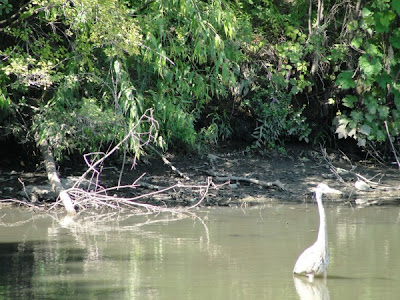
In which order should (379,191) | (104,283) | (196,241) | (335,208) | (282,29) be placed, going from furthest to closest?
(282,29)
(379,191)
(335,208)
(196,241)
(104,283)

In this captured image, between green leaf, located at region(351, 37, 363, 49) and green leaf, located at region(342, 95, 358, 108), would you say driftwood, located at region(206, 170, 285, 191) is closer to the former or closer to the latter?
green leaf, located at region(342, 95, 358, 108)

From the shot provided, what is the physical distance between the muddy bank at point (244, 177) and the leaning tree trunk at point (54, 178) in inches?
16.9

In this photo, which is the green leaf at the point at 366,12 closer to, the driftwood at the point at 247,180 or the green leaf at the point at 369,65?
the green leaf at the point at 369,65

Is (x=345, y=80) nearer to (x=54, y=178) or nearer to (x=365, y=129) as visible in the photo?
(x=365, y=129)

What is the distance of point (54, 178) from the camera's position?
34.8 ft

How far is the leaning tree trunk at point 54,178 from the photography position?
1025 cm

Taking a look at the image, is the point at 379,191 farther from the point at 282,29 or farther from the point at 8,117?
the point at 8,117

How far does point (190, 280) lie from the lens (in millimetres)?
6688

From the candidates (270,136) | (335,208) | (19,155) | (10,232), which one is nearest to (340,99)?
(270,136)

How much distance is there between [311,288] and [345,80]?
7386mm

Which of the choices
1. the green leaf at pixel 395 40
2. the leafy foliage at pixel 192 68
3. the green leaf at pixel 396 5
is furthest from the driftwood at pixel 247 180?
the green leaf at pixel 396 5

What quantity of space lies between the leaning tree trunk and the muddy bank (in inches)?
16.9

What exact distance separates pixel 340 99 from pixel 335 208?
4.11m

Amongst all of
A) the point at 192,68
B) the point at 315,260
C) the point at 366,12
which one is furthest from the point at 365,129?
the point at 315,260
